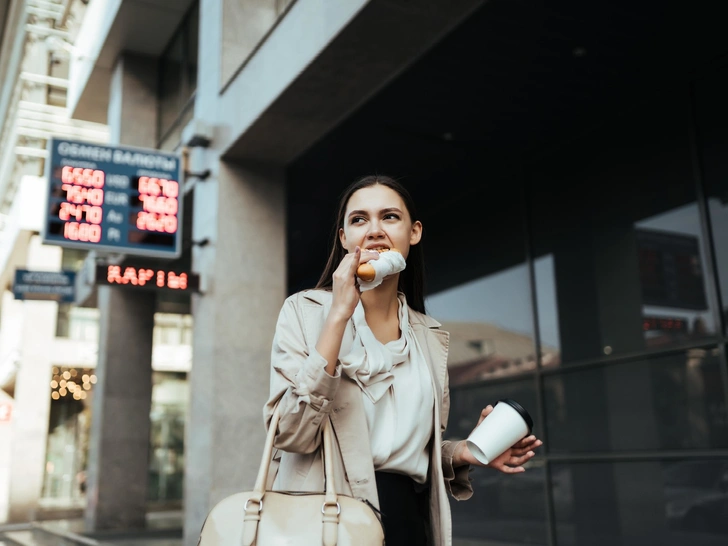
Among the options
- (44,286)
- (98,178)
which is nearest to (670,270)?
(98,178)

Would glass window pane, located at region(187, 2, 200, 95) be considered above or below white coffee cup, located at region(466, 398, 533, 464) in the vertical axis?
above

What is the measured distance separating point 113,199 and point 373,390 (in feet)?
27.4

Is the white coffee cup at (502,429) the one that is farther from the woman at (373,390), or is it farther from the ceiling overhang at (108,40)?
the ceiling overhang at (108,40)

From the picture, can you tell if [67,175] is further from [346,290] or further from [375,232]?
[346,290]

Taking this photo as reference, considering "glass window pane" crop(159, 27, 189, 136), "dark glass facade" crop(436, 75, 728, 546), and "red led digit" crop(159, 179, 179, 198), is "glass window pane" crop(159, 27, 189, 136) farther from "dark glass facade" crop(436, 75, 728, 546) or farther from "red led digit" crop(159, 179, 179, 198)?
"dark glass facade" crop(436, 75, 728, 546)

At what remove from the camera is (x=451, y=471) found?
93.6 inches

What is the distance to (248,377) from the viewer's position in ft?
29.8

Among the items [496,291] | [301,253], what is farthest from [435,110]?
[301,253]

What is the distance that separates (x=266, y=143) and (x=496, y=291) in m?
3.66

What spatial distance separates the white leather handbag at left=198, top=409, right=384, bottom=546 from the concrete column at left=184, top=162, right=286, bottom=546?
23.3 ft

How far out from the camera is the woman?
78.2 inches

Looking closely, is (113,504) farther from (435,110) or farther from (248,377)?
(435,110)

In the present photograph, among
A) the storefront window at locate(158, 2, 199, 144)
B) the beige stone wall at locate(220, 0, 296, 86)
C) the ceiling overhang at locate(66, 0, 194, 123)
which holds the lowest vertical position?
the beige stone wall at locate(220, 0, 296, 86)

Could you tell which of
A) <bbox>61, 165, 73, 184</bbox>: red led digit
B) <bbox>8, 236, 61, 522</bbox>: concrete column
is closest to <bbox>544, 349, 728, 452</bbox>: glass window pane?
<bbox>61, 165, 73, 184</bbox>: red led digit
